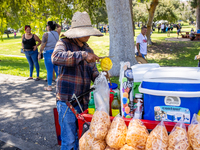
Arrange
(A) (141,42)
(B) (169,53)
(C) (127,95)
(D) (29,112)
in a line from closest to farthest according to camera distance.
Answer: (C) (127,95) → (D) (29,112) → (A) (141,42) → (B) (169,53)

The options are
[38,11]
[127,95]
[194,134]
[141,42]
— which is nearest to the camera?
[194,134]

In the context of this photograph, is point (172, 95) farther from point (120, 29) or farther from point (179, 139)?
point (120, 29)

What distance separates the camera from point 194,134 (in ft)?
5.39

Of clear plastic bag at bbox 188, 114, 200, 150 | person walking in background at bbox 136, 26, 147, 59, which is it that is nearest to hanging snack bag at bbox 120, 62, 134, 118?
clear plastic bag at bbox 188, 114, 200, 150

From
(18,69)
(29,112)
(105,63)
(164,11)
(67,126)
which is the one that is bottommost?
(29,112)

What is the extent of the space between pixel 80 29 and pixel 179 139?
1540 mm

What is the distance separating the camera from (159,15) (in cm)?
3812

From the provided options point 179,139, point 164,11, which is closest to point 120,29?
point 179,139

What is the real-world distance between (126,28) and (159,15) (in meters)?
34.3

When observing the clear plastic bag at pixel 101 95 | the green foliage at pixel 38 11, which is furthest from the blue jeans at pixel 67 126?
the green foliage at pixel 38 11

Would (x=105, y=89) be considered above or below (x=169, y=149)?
above

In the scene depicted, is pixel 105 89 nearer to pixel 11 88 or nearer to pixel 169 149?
pixel 169 149

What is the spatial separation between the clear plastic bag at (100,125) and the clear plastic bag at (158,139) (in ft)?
1.36

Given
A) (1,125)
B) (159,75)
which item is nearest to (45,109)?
(1,125)
